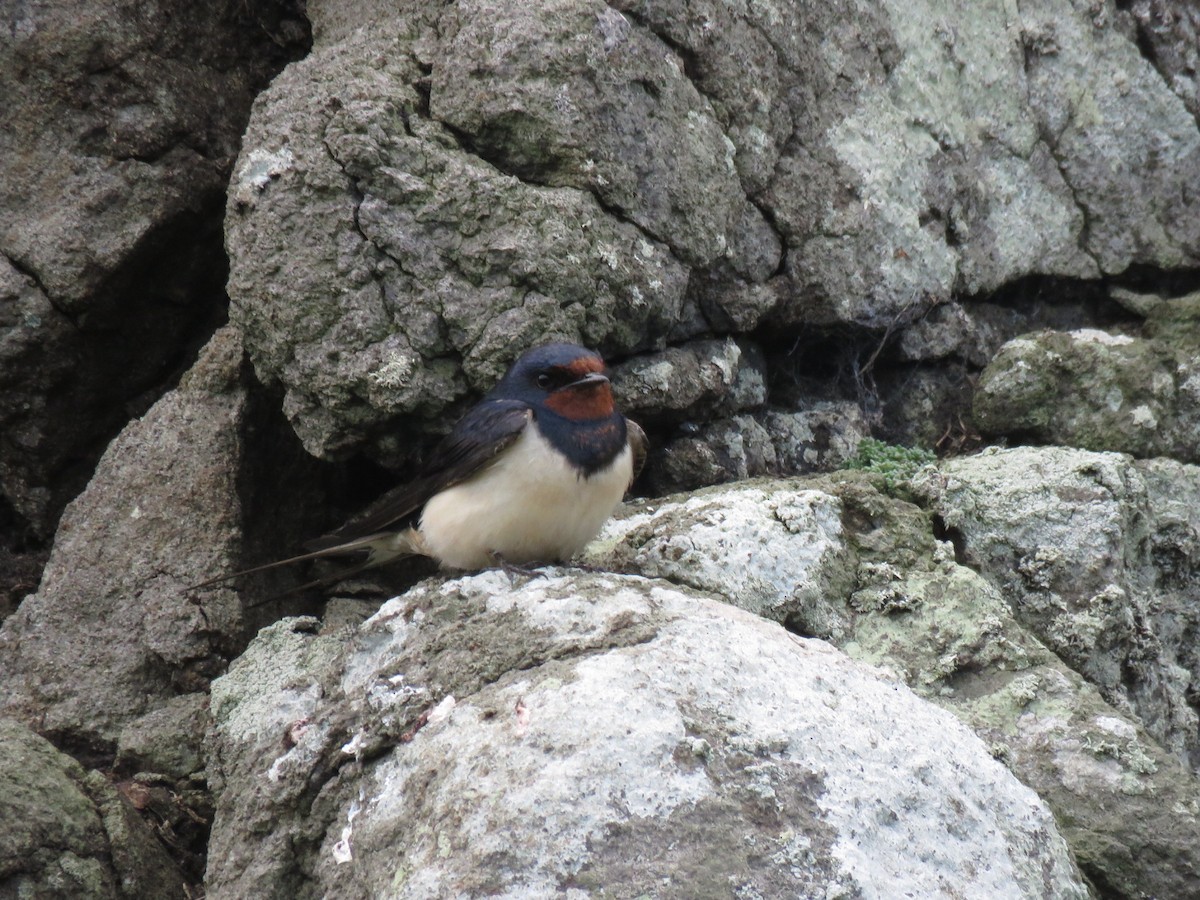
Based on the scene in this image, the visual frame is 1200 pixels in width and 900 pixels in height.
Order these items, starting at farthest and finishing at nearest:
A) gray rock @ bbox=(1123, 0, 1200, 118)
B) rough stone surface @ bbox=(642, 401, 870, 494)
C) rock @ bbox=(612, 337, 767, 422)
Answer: gray rock @ bbox=(1123, 0, 1200, 118) < rough stone surface @ bbox=(642, 401, 870, 494) < rock @ bbox=(612, 337, 767, 422)

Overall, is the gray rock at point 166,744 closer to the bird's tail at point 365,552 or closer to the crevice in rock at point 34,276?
the bird's tail at point 365,552

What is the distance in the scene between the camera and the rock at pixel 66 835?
326 cm

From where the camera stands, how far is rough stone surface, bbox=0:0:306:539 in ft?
15.0

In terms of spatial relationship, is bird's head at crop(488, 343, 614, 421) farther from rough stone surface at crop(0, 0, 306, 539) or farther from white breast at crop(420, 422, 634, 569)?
rough stone surface at crop(0, 0, 306, 539)

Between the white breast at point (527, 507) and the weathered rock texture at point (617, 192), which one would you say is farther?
the weathered rock texture at point (617, 192)

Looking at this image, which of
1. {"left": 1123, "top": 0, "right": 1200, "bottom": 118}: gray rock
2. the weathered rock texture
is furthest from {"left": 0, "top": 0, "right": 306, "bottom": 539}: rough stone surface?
{"left": 1123, "top": 0, "right": 1200, "bottom": 118}: gray rock

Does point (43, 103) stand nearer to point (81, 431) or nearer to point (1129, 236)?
point (81, 431)

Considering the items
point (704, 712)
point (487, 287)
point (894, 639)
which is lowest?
point (894, 639)

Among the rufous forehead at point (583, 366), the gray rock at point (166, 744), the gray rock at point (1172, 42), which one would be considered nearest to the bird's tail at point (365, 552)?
the gray rock at point (166, 744)

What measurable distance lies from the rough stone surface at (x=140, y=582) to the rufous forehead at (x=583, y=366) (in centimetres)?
119

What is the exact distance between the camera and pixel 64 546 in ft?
14.3

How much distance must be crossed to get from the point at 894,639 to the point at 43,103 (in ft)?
11.2

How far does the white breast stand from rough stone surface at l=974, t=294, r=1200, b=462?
155cm

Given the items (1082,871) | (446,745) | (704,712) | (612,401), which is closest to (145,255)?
(612,401)
